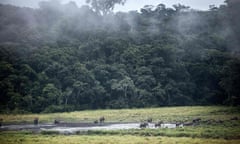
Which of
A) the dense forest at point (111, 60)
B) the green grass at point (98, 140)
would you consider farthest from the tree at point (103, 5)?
the green grass at point (98, 140)

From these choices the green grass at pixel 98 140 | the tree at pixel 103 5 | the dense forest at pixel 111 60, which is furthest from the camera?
the tree at pixel 103 5

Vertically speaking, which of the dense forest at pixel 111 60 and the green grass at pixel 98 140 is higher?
the dense forest at pixel 111 60

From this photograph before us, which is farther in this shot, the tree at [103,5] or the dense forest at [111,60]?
the tree at [103,5]

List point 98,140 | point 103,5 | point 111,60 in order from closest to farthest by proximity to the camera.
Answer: point 98,140, point 111,60, point 103,5

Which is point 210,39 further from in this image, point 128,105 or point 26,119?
point 26,119

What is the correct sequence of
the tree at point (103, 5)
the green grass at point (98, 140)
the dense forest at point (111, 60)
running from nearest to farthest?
the green grass at point (98, 140), the dense forest at point (111, 60), the tree at point (103, 5)

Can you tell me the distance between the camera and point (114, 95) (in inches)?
3125

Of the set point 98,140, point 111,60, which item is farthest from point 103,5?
point 98,140

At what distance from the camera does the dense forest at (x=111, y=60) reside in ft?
231

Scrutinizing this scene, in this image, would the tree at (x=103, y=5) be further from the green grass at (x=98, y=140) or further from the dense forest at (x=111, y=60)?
the green grass at (x=98, y=140)

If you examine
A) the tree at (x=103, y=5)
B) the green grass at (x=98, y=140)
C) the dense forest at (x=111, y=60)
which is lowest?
the green grass at (x=98, y=140)

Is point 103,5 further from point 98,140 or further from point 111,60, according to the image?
point 98,140

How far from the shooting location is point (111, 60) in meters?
87.1

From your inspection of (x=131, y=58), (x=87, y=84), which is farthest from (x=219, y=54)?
(x=87, y=84)
